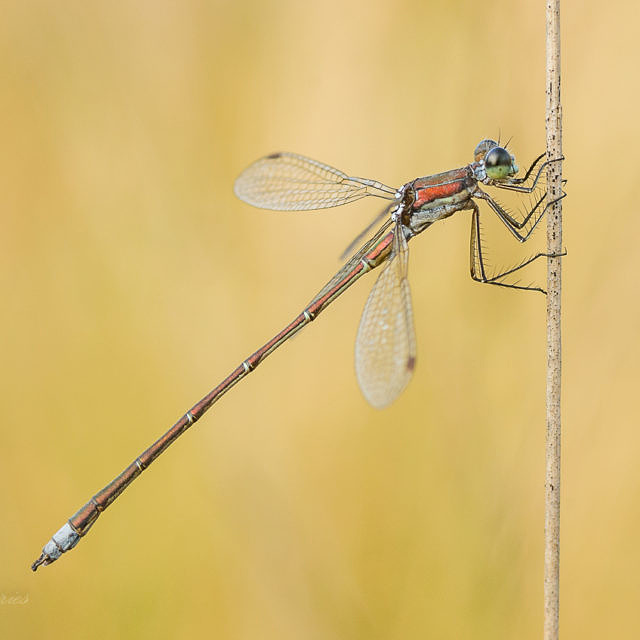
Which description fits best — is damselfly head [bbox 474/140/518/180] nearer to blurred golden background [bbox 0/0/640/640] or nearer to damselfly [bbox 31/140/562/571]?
damselfly [bbox 31/140/562/571]

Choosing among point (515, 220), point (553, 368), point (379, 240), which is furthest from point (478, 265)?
point (553, 368)

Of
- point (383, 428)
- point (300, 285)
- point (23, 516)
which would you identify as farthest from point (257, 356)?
point (23, 516)

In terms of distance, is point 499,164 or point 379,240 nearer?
point 499,164

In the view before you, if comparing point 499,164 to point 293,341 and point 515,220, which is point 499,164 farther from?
point 293,341

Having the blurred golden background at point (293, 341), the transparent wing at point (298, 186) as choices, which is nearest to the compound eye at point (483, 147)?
the blurred golden background at point (293, 341)

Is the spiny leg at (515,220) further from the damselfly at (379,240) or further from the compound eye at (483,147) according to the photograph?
the compound eye at (483,147)

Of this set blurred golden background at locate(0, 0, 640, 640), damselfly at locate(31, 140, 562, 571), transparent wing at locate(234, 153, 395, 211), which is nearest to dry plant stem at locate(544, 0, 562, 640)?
damselfly at locate(31, 140, 562, 571)

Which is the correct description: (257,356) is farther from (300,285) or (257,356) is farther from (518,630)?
(518,630)
